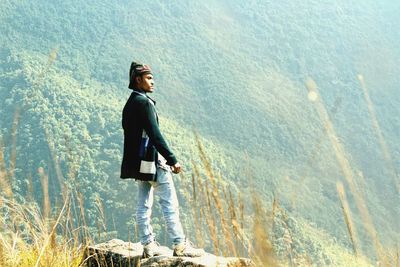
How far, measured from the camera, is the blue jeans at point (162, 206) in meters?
4.71

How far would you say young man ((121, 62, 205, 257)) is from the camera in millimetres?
4781

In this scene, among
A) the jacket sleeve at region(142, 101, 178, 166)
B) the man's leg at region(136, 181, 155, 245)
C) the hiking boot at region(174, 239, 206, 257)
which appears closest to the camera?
the hiking boot at region(174, 239, 206, 257)

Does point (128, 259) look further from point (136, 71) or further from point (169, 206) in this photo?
point (136, 71)

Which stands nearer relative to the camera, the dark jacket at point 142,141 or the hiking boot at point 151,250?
the hiking boot at point 151,250

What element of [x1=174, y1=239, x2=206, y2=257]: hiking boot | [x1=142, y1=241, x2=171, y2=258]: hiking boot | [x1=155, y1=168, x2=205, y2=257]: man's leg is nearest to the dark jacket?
[x1=155, y1=168, x2=205, y2=257]: man's leg

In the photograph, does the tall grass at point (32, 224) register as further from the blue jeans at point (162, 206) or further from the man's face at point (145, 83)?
the man's face at point (145, 83)

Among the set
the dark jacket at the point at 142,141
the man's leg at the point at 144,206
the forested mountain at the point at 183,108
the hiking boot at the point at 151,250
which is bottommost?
the hiking boot at the point at 151,250

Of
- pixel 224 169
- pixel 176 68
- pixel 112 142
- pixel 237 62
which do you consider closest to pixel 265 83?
pixel 237 62

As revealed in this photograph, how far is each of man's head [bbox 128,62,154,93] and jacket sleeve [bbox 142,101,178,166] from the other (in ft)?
0.70

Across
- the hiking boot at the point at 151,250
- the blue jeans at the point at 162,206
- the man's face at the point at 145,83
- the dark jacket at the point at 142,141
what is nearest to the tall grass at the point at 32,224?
the hiking boot at the point at 151,250

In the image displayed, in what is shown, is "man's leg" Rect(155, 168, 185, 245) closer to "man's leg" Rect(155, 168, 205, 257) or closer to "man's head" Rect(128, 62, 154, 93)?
"man's leg" Rect(155, 168, 205, 257)

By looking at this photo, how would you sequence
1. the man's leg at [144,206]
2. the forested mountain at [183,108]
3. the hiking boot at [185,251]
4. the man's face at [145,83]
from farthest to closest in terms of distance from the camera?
the forested mountain at [183,108]
the man's face at [145,83]
the man's leg at [144,206]
the hiking boot at [185,251]

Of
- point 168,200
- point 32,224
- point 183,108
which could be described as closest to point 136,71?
point 168,200

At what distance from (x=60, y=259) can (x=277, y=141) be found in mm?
166061
